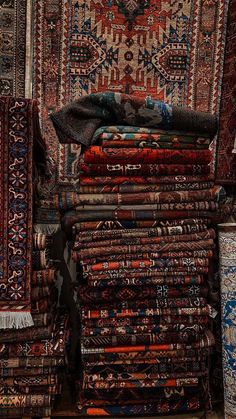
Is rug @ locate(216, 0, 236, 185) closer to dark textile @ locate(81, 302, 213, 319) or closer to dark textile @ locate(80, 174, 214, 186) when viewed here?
dark textile @ locate(80, 174, 214, 186)

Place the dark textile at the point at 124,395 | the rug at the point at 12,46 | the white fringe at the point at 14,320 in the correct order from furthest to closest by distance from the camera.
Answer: the rug at the point at 12,46 < the dark textile at the point at 124,395 < the white fringe at the point at 14,320

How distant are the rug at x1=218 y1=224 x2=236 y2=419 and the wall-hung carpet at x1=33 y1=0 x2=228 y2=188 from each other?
87 centimetres

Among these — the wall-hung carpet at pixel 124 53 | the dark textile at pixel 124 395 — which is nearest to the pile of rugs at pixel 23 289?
the dark textile at pixel 124 395

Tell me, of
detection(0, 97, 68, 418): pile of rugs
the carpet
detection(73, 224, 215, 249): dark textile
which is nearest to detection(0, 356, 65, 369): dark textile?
detection(0, 97, 68, 418): pile of rugs

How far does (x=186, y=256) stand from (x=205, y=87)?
1.05 metres

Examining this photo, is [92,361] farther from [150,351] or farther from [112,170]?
[112,170]

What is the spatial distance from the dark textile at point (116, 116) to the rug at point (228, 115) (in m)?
0.51

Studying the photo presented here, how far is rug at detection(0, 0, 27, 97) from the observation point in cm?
216

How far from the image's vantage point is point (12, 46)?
7.13ft

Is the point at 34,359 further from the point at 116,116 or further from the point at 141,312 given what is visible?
the point at 116,116

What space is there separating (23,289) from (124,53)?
4.56 ft

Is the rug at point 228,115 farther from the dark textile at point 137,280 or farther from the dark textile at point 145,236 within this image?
the dark textile at point 137,280

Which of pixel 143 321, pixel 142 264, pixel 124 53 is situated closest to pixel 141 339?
pixel 143 321

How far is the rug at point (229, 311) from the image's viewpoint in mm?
1744
